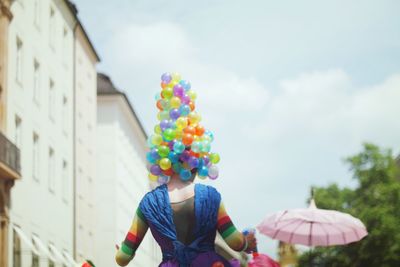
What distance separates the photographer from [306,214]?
567 inches

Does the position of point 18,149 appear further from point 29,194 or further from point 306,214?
point 306,214

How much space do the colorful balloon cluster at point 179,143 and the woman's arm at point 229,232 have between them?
429mm

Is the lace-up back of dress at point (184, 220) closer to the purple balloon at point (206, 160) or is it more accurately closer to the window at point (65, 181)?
the purple balloon at point (206, 160)

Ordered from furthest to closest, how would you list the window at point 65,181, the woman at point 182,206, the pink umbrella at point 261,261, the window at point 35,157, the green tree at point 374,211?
the green tree at point 374,211 → the window at point 65,181 → the window at point 35,157 → the pink umbrella at point 261,261 → the woman at point 182,206

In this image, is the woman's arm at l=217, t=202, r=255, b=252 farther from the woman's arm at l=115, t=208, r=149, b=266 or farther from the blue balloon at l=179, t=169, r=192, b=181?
the woman's arm at l=115, t=208, r=149, b=266

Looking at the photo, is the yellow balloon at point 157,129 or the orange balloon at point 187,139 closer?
the orange balloon at point 187,139

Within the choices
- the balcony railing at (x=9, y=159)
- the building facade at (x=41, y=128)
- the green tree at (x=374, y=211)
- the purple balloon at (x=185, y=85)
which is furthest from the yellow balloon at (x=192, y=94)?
the green tree at (x=374, y=211)

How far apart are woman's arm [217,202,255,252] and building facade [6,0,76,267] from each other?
21.0 metres

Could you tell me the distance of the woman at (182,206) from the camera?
665cm

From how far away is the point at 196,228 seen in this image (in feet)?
21.9

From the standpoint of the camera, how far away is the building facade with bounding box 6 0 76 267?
28531 millimetres

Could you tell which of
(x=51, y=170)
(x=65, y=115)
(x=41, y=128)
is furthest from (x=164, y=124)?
(x=65, y=115)

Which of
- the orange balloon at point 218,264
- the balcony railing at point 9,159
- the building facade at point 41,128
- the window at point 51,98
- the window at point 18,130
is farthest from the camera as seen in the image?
the window at point 51,98

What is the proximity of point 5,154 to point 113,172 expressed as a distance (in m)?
28.2
